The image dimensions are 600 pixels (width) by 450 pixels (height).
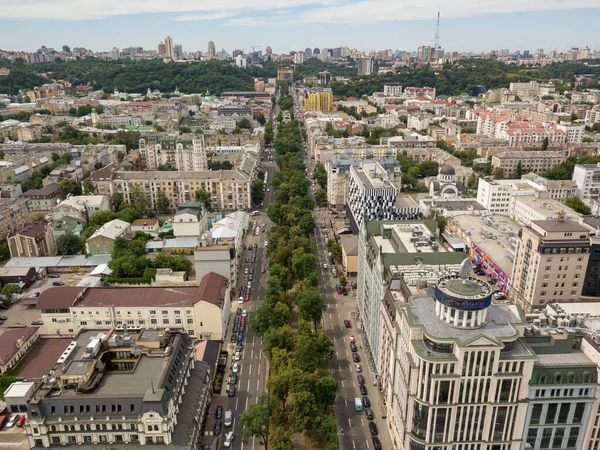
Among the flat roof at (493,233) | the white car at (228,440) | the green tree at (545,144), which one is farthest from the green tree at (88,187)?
the green tree at (545,144)

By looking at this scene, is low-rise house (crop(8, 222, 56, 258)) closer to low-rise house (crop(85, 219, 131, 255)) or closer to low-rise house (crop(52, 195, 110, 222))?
low-rise house (crop(85, 219, 131, 255))

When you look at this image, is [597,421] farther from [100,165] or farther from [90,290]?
[100,165]

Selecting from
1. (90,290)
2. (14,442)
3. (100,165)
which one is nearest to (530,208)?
(90,290)

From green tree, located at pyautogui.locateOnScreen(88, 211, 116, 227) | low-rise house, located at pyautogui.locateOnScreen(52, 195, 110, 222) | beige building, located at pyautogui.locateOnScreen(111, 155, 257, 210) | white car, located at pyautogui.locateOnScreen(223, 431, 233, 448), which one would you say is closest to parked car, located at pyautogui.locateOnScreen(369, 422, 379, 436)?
white car, located at pyautogui.locateOnScreen(223, 431, 233, 448)

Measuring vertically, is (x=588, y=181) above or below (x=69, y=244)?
above

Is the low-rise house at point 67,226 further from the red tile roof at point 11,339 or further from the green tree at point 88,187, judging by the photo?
the red tile roof at point 11,339

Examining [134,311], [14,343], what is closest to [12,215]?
[14,343]

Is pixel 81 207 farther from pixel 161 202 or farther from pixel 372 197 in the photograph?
pixel 372 197
